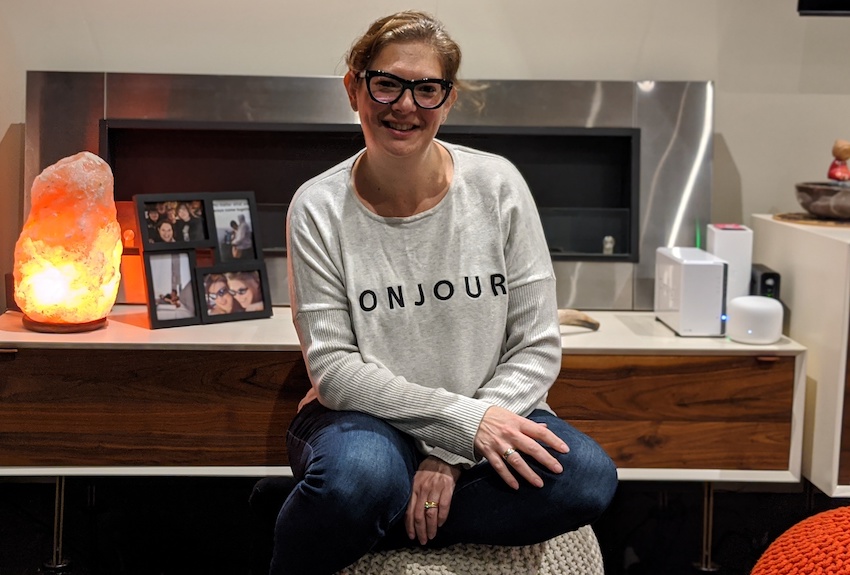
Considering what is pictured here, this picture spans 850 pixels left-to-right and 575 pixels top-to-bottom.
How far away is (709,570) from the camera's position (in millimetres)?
2418

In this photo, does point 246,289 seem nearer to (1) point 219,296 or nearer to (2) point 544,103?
(1) point 219,296

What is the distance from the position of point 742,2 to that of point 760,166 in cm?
42

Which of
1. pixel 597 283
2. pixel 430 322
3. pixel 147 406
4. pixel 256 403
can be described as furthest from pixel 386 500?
pixel 597 283

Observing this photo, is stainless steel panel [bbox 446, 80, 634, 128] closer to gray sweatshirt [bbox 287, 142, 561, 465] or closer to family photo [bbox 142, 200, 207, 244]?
family photo [bbox 142, 200, 207, 244]

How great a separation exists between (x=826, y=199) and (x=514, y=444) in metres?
1.20

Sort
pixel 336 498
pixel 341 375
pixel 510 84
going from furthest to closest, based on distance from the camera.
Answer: pixel 510 84, pixel 341 375, pixel 336 498

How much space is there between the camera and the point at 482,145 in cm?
265

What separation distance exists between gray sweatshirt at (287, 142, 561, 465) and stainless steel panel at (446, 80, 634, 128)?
826 millimetres

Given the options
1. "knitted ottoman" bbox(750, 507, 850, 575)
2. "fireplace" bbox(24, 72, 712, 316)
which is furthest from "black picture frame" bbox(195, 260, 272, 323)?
"knitted ottoman" bbox(750, 507, 850, 575)

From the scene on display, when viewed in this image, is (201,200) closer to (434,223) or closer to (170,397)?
(170,397)

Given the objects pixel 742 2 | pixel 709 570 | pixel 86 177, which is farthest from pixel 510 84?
pixel 709 570

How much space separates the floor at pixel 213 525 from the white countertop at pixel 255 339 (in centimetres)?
47

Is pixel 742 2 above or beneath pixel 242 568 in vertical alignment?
above

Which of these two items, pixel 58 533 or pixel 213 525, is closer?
pixel 58 533
